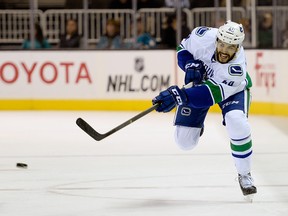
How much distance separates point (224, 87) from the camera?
18.8 feet

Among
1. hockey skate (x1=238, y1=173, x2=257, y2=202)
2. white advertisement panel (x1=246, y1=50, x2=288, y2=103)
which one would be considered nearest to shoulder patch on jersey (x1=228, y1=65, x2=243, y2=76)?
hockey skate (x1=238, y1=173, x2=257, y2=202)

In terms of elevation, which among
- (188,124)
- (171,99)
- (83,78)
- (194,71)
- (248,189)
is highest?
(194,71)

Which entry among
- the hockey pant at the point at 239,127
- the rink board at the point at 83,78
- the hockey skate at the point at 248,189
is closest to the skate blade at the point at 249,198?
the hockey skate at the point at 248,189

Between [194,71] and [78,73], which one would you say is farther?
[78,73]

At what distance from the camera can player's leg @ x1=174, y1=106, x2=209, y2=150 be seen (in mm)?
6336

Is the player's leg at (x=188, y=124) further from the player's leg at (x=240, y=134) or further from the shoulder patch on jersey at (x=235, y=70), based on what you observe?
the shoulder patch on jersey at (x=235, y=70)

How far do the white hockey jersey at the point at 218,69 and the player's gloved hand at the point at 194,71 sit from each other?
0.04 meters

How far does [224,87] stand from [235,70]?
0.41 feet

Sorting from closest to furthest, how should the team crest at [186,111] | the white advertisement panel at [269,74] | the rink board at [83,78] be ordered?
the team crest at [186,111], the white advertisement panel at [269,74], the rink board at [83,78]

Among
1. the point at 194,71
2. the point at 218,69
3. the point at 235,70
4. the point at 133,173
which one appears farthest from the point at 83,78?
the point at 235,70

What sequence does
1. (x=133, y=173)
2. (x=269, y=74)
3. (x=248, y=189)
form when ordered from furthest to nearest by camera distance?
1. (x=269, y=74)
2. (x=133, y=173)
3. (x=248, y=189)

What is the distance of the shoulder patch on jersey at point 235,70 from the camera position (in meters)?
5.67

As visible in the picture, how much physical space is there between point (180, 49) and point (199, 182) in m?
0.92

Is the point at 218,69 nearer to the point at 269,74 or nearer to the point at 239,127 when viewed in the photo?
the point at 239,127
